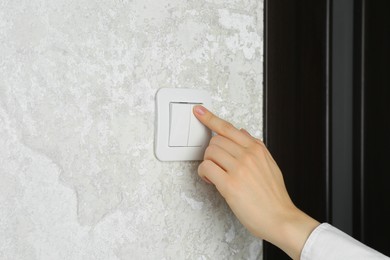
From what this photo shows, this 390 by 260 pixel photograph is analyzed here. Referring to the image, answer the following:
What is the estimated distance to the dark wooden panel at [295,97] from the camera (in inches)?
31.2

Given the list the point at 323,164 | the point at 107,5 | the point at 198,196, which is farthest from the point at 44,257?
the point at 323,164

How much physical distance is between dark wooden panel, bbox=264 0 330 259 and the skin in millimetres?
134

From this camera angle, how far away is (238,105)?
0.78m

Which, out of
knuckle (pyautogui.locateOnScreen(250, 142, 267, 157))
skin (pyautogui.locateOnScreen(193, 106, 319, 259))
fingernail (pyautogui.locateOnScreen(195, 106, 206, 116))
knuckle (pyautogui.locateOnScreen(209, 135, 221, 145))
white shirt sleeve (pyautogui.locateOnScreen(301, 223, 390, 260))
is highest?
fingernail (pyautogui.locateOnScreen(195, 106, 206, 116))

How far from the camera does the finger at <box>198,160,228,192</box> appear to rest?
661mm

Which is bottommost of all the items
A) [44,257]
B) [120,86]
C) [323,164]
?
[44,257]

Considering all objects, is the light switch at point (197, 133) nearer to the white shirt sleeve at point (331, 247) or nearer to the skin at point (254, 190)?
the skin at point (254, 190)

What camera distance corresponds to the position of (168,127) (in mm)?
691

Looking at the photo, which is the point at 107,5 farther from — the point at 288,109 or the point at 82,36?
the point at 288,109

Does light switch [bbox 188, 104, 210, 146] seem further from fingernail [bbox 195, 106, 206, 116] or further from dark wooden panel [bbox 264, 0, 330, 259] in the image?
dark wooden panel [bbox 264, 0, 330, 259]
